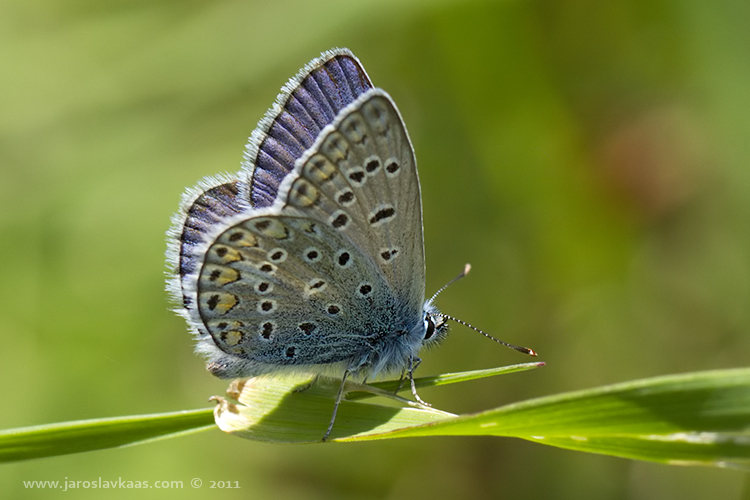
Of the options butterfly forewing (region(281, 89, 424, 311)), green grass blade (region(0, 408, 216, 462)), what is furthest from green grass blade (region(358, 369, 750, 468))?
butterfly forewing (region(281, 89, 424, 311))

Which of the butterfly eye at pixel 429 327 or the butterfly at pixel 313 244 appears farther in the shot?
the butterfly eye at pixel 429 327

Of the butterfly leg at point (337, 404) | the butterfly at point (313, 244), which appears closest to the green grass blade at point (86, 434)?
the butterfly leg at point (337, 404)

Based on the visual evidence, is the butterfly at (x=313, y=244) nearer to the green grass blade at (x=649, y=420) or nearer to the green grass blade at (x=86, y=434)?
the green grass blade at (x=86, y=434)

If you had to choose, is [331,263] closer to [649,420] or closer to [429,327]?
[429,327]

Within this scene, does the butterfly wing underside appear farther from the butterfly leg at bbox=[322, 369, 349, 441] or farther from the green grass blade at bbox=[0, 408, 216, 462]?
the green grass blade at bbox=[0, 408, 216, 462]

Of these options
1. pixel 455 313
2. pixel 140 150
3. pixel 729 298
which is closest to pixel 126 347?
pixel 140 150

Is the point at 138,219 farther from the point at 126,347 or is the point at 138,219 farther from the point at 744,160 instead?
the point at 744,160

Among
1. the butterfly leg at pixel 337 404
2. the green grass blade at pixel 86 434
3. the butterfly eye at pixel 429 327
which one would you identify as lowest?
the green grass blade at pixel 86 434
